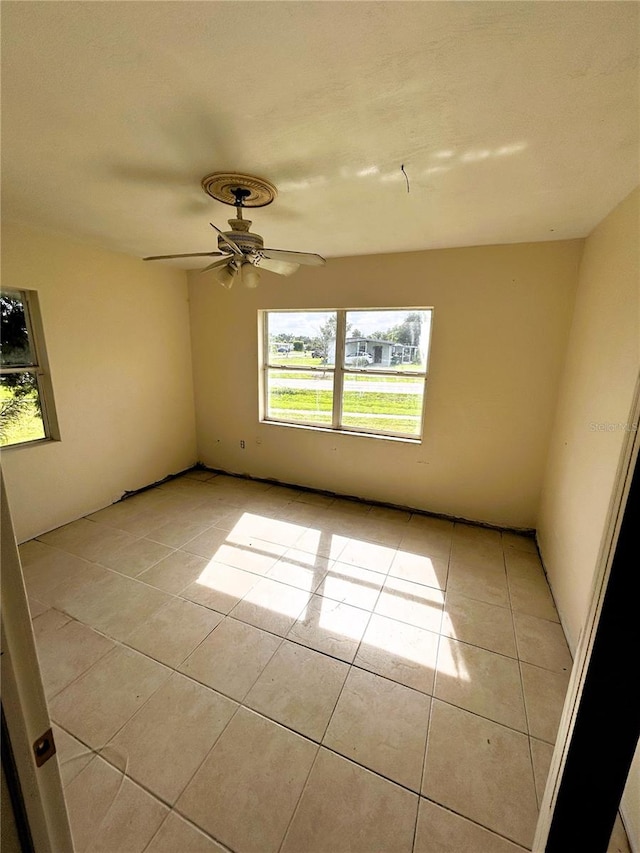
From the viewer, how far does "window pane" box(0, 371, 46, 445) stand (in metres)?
2.70

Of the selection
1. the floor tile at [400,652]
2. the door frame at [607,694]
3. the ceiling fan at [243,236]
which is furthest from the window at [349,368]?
the door frame at [607,694]


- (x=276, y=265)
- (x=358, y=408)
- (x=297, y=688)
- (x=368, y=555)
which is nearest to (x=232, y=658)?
(x=297, y=688)

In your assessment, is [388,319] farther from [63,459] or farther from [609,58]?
[63,459]

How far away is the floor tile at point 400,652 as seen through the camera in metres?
1.78

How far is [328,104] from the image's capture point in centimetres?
124

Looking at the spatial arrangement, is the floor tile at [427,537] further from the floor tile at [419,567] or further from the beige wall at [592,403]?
the beige wall at [592,403]

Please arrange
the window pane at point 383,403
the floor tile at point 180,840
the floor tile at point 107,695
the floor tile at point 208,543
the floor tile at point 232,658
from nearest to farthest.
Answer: the floor tile at point 180,840 → the floor tile at point 107,695 → the floor tile at point 232,658 → the floor tile at point 208,543 → the window pane at point 383,403

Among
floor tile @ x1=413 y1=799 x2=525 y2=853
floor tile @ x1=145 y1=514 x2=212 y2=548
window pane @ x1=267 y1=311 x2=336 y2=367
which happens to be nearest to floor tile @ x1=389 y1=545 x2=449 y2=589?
floor tile @ x1=413 y1=799 x2=525 y2=853

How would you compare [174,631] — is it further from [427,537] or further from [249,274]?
[249,274]

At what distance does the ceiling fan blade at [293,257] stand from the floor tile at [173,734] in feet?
→ 7.49

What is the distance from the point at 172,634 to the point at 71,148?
2.54 meters

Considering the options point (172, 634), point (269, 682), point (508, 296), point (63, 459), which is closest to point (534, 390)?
point (508, 296)

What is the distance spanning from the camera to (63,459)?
306 cm

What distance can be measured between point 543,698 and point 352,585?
1.17 metres
